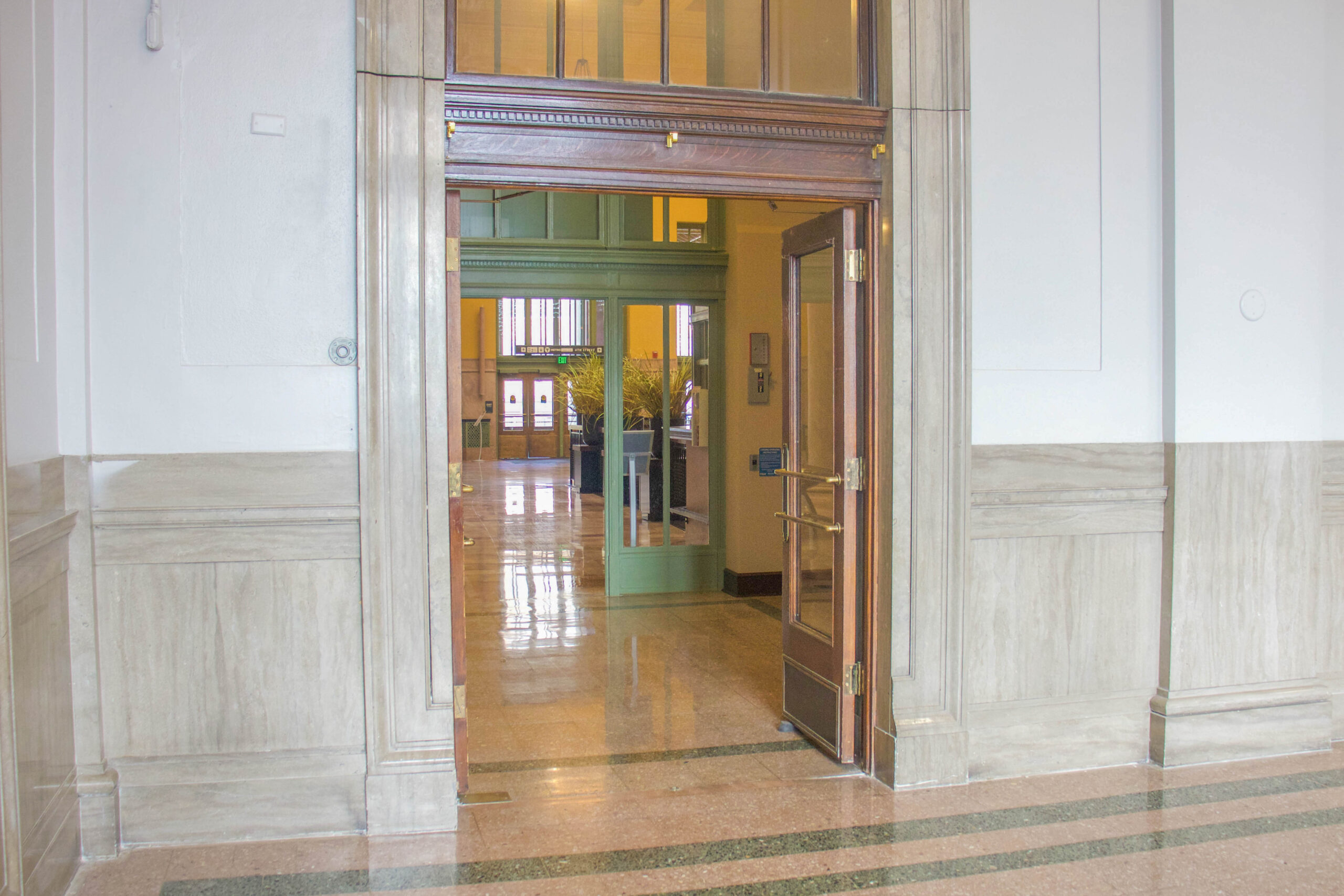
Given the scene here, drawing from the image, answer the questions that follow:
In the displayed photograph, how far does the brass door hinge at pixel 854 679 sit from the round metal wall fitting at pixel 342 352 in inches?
86.0

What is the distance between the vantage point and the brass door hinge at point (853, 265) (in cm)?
391

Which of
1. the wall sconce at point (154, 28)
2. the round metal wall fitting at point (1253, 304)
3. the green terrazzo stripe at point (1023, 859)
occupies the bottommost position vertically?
the green terrazzo stripe at point (1023, 859)

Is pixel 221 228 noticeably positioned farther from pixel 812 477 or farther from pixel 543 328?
pixel 543 328

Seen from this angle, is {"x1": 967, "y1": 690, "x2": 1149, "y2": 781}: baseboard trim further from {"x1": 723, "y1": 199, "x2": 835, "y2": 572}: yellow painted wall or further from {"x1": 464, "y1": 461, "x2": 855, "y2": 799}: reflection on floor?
{"x1": 723, "y1": 199, "x2": 835, "y2": 572}: yellow painted wall

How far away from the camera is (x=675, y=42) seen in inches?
146

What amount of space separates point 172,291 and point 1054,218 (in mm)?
3189

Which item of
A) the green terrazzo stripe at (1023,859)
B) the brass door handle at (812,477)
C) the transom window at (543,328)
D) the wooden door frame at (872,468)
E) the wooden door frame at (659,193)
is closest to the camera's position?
the green terrazzo stripe at (1023,859)

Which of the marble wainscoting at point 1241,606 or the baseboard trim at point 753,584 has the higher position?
the marble wainscoting at point 1241,606

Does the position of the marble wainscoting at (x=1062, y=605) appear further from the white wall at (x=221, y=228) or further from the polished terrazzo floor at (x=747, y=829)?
the white wall at (x=221, y=228)

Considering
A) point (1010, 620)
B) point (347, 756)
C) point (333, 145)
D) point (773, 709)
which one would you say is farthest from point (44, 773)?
point (1010, 620)

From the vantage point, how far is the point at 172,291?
3.27 meters

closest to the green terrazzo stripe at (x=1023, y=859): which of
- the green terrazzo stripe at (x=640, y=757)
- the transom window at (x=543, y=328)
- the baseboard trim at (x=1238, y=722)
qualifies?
the baseboard trim at (x=1238, y=722)

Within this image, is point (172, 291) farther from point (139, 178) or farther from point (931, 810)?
point (931, 810)

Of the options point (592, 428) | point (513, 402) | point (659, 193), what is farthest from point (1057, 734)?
point (513, 402)
